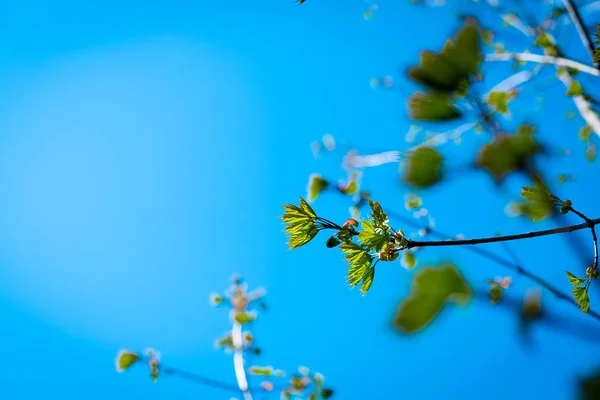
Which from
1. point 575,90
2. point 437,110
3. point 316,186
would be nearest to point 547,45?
point 575,90

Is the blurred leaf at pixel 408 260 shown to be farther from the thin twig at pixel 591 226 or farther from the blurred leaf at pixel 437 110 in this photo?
the blurred leaf at pixel 437 110

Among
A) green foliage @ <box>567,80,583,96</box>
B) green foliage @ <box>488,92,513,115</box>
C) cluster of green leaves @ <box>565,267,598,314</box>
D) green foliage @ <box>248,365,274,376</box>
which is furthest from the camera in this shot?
green foliage @ <box>248,365,274,376</box>

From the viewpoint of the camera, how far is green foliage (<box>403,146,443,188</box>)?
39 centimetres

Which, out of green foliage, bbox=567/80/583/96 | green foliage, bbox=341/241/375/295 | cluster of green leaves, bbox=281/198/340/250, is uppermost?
green foliage, bbox=567/80/583/96

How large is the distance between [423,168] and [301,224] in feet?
1.06

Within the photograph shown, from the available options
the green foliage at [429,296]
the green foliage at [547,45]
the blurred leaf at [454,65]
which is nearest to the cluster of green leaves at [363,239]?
the blurred leaf at [454,65]

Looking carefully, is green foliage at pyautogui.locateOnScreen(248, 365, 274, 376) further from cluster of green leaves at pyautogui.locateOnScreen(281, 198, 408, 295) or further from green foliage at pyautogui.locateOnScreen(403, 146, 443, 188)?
green foliage at pyautogui.locateOnScreen(403, 146, 443, 188)

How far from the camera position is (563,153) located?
173 cm

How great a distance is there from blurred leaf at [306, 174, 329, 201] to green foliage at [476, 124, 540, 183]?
96cm

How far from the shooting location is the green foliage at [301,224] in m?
0.69

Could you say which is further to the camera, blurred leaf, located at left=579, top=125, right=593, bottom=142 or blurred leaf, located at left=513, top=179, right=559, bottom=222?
blurred leaf, located at left=579, top=125, right=593, bottom=142

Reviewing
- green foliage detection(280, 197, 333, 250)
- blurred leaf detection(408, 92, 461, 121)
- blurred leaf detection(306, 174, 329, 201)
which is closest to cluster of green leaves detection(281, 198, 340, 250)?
green foliage detection(280, 197, 333, 250)

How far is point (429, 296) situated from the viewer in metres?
0.21

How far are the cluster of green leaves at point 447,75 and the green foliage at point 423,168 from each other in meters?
0.03
